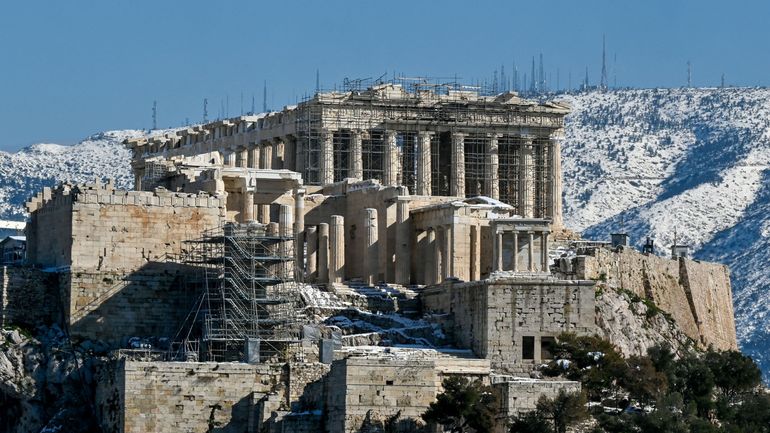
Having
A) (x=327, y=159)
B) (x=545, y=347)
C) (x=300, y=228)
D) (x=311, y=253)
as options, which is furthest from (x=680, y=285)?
(x=545, y=347)

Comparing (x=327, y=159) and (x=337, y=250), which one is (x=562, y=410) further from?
(x=327, y=159)

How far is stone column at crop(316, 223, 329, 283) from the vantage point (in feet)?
417

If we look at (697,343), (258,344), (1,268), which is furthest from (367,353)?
(697,343)

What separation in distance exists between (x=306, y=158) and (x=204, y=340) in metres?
30.4

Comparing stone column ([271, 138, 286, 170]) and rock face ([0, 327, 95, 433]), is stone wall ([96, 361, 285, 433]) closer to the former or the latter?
rock face ([0, 327, 95, 433])

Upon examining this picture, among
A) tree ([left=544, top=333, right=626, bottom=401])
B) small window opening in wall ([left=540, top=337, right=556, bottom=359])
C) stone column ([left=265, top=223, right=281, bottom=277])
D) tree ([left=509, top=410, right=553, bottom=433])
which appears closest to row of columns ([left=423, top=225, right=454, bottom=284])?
stone column ([left=265, top=223, right=281, bottom=277])

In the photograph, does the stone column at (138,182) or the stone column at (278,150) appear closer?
the stone column at (138,182)

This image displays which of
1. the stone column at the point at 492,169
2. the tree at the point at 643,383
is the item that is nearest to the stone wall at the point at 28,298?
the tree at the point at 643,383

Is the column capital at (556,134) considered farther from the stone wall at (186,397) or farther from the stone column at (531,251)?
the stone wall at (186,397)

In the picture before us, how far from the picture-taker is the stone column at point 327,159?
143125 millimetres

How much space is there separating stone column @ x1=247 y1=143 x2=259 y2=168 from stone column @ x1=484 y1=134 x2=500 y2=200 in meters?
11.5

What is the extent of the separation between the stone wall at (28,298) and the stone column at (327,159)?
26.2 meters

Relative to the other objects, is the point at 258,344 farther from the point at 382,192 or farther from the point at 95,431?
the point at 382,192

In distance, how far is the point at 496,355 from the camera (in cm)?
11400
